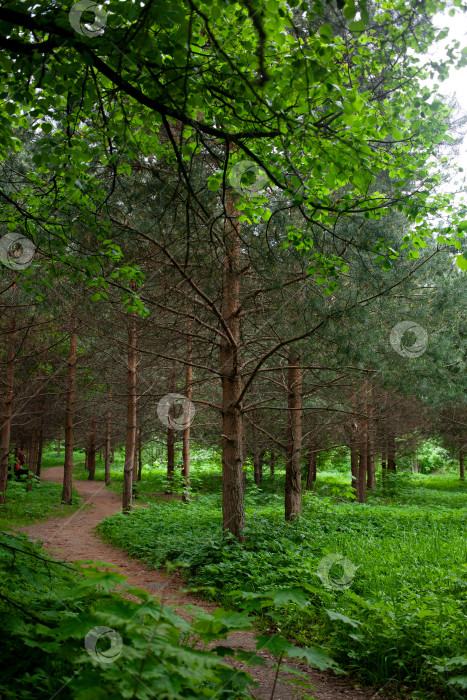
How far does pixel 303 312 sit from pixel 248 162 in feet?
12.5

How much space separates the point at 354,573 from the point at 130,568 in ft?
13.1

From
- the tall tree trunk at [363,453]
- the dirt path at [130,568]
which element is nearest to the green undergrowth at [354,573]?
the dirt path at [130,568]

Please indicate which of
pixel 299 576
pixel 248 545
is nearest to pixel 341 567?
pixel 299 576

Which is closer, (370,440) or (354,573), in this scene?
(354,573)

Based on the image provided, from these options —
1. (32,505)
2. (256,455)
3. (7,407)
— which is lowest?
(32,505)

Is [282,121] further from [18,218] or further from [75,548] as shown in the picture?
[75,548]

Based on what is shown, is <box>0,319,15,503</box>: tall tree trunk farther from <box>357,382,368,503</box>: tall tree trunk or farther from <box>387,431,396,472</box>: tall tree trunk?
<box>387,431,396,472</box>: tall tree trunk

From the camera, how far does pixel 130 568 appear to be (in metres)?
7.96

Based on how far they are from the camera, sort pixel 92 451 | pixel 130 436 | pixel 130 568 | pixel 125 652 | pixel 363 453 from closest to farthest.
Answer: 1. pixel 125 652
2. pixel 130 568
3. pixel 130 436
4. pixel 363 453
5. pixel 92 451

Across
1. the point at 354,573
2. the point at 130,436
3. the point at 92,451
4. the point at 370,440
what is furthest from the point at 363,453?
the point at 92,451

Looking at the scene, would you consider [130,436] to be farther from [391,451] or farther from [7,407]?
[391,451]

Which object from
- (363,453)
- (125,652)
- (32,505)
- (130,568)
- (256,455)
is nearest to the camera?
(125,652)

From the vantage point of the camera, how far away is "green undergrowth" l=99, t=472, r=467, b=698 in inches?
145

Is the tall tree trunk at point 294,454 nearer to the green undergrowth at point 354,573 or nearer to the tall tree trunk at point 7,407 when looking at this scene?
the green undergrowth at point 354,573
